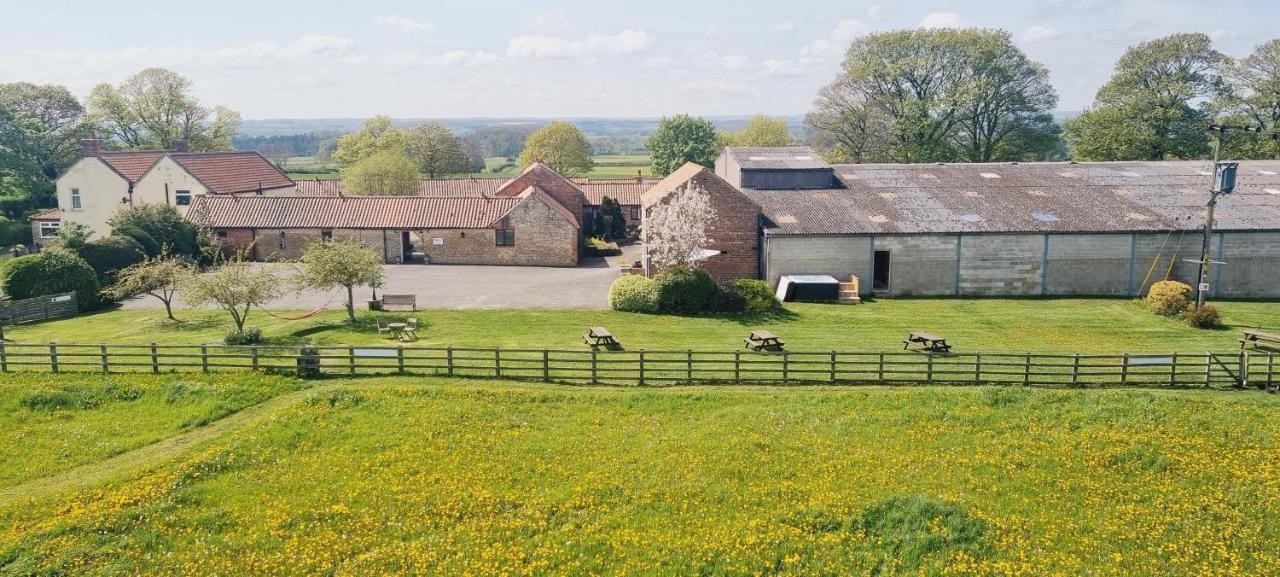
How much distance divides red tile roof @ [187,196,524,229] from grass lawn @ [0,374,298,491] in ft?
84.4

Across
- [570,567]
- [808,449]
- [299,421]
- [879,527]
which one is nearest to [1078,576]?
[879,527]

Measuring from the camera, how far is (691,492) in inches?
666

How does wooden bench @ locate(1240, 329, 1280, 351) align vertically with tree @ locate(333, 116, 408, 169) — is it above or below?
below

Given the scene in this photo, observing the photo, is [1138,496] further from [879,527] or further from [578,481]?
[578,481]

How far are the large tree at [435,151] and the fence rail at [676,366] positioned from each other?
214 feet

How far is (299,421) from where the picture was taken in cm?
2034

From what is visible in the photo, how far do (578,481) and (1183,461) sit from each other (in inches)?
517

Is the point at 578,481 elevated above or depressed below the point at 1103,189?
below

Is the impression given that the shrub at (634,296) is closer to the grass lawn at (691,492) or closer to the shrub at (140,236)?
the grass lawn at (691,492)

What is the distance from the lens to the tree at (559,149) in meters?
88.8

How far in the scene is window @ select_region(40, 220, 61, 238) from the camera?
55406mm

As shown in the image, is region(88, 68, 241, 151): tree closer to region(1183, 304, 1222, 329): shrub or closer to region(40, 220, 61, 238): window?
region(40, 220, 61, 238): window

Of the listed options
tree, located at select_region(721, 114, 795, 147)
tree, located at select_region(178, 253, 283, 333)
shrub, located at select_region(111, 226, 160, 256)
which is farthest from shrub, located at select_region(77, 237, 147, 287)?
tree, located at select_region(721, 114, 795, 147)

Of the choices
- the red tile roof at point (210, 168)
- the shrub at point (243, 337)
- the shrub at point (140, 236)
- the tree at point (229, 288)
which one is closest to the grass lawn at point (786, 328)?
the shrub at point (243, 337)
